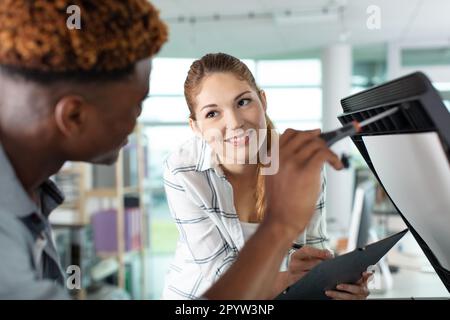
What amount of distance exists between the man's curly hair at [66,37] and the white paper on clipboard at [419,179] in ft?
1.17

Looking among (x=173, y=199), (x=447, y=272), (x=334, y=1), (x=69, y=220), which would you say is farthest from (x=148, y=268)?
(x=447, y=272)

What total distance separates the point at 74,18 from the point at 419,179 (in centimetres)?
49

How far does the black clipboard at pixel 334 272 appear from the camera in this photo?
2.22 feet

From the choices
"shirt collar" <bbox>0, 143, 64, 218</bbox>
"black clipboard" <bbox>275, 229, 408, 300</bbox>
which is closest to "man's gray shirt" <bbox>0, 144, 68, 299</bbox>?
"shirt collar" <bbox>0, 143, 64, 218</bbox>

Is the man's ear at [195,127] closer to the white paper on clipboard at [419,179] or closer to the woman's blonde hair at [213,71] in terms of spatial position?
the woman's blonde hair at [213,71]

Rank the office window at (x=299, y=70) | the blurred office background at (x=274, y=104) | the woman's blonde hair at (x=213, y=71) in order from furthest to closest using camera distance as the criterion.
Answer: the office window at (x=299, y=70) → the blurred office background at (x=274, y=104) → the woman's blonde hair at (x=213, y=71)

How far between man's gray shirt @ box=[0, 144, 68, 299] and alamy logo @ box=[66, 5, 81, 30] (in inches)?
6.1

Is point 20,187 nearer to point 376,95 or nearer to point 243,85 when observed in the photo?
point 376,95

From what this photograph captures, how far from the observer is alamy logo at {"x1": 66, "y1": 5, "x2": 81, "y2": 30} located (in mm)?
474

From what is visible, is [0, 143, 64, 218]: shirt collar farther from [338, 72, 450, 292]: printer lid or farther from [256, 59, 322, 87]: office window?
[256, 59, 322, 87]: office window

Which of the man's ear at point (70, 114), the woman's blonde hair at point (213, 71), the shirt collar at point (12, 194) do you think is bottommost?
the shirt collar at point (12, 194)

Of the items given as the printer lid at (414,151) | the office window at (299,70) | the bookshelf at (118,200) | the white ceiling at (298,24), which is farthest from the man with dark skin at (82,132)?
the office window at (299,70)

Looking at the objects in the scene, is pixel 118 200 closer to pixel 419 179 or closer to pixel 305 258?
pixel 305 258

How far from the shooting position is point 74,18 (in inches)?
19.0
